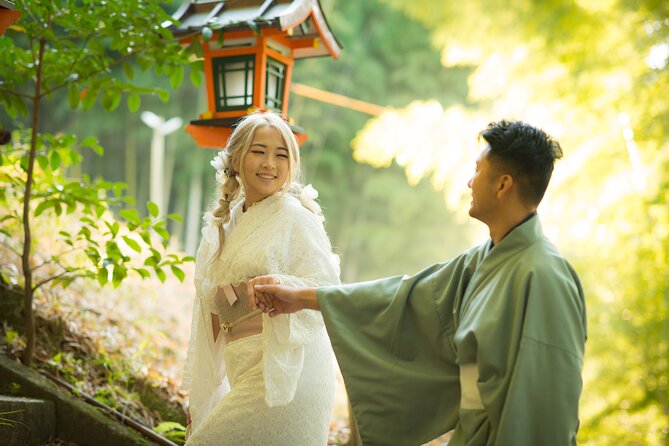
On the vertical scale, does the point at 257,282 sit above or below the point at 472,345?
above

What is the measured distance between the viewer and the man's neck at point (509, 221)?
200 cm

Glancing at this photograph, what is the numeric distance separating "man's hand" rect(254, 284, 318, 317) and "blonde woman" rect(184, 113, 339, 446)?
0.19 feet

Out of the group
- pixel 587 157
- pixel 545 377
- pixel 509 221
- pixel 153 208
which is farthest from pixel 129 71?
pixel 587 157

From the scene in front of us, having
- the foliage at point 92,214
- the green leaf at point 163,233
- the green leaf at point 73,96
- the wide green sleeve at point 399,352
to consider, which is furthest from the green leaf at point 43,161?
the wide green sleeve at point 399,352

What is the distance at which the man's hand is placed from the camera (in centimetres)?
219

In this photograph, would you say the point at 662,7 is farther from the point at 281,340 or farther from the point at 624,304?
the point at 281,340

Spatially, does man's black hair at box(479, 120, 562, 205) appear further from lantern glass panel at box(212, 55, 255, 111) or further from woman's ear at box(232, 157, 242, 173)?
lantern glass panel at box(212, 55, 255, 111)

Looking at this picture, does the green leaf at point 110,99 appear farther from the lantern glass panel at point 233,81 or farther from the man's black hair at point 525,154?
the man's black hair at point 525,154

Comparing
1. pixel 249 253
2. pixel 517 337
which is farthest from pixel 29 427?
pixel 517 337

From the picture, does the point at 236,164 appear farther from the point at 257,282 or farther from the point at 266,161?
the point at 257,282

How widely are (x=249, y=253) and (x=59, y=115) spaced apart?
1174 cm

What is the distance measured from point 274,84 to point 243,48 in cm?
23

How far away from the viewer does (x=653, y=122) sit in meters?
5.73

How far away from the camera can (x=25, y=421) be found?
290cm
